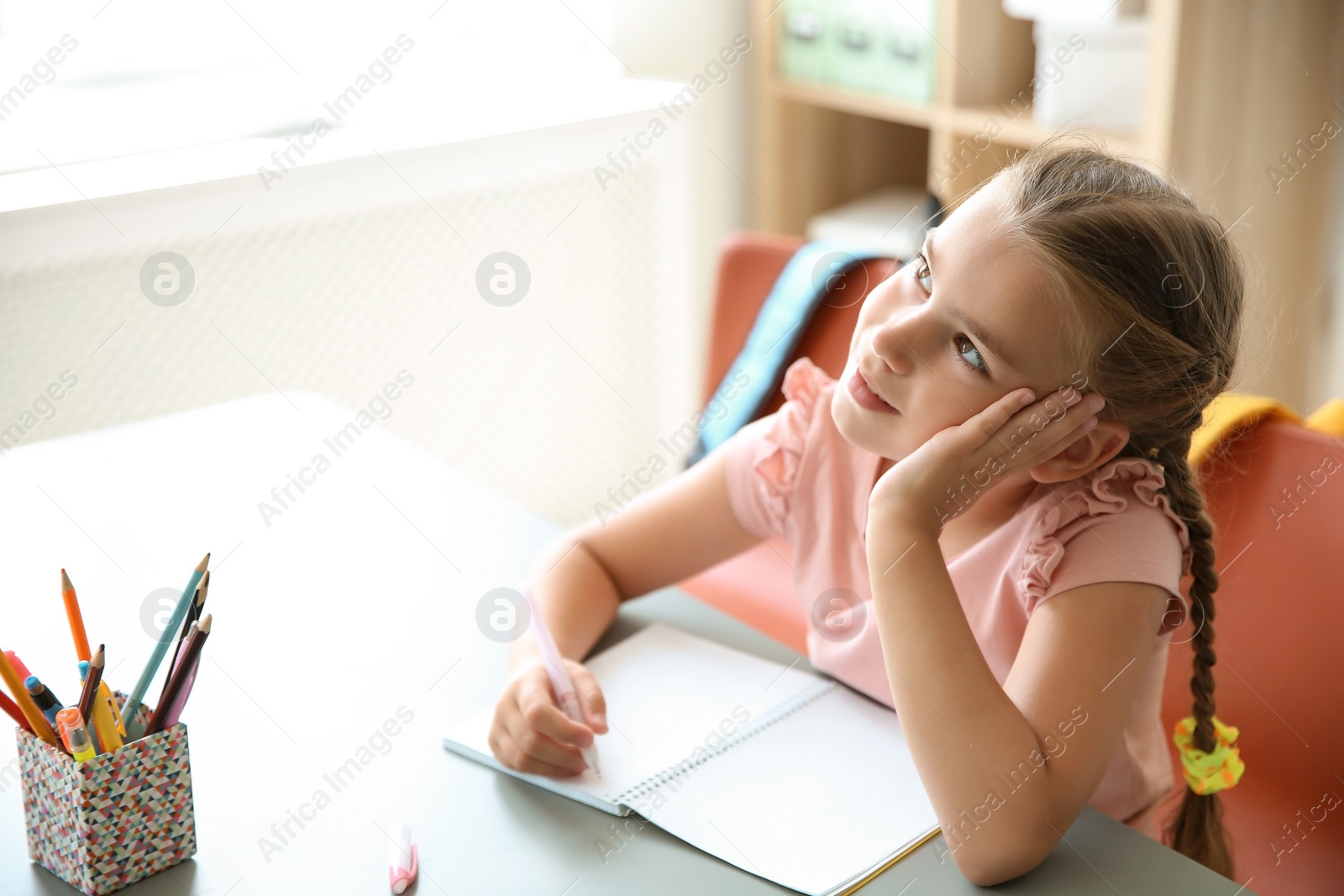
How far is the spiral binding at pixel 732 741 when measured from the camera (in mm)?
860

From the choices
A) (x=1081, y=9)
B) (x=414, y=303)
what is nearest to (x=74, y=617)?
(x=414, y=303)

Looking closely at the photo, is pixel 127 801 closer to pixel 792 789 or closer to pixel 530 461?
pixel 792 789

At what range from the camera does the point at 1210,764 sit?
1.07 meters

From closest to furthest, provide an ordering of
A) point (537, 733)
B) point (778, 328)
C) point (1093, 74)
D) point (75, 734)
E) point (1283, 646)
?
1. point (75, 734)
2. point (537, 733)
3. point (1283, 646)
4. point (778, 328)
5. point (1093, 74)

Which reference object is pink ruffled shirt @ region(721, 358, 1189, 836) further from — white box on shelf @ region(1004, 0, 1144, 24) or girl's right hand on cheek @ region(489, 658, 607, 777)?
white box on shelf @ region(1004, 0, 1144, 24)

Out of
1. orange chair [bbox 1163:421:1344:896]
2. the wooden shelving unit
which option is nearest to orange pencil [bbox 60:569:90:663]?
orange chair [bbox 1163:421:1344:896]

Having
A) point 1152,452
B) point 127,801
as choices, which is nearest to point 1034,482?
point 1152,452

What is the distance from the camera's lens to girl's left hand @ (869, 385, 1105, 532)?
91 centimetres

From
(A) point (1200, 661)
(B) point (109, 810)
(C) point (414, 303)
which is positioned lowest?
(C) point (414, 303)

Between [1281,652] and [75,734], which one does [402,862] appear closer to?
[75,734]

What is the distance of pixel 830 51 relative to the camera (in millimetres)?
2539

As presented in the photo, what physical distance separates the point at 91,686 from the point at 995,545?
2.32ft

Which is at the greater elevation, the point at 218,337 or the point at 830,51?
the point at 830,51

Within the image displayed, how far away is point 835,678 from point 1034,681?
0.20m
